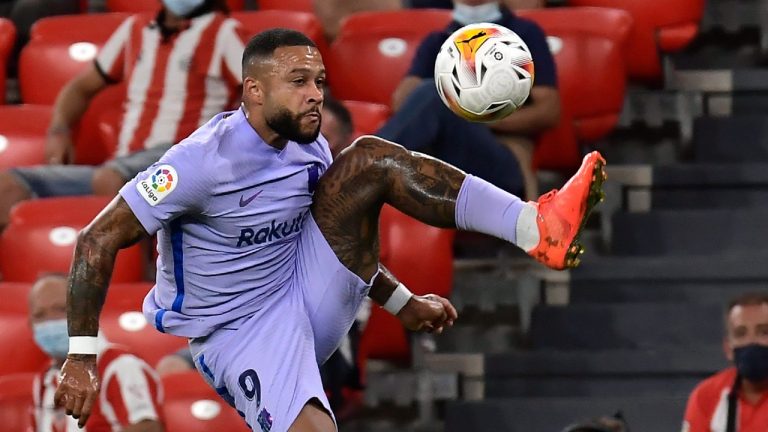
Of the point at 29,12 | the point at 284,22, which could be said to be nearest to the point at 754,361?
the point at 284,22

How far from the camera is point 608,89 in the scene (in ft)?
21.5

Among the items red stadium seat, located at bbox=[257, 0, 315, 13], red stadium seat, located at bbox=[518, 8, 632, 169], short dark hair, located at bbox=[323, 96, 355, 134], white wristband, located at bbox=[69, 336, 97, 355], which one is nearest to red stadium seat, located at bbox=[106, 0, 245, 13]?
red stadium seat, located at bbox=[257, 0, 315, 13]

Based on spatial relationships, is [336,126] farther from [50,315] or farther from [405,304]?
[405,304]

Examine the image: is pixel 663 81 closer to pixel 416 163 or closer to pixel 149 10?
pixel 149 10

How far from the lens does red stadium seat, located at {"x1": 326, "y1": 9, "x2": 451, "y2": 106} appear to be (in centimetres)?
679

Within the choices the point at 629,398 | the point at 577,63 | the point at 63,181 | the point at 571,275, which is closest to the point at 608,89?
the point at 577,63

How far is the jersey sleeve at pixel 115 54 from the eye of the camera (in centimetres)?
686

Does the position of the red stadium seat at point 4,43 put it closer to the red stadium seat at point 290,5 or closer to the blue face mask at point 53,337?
the red stadium seat at point 290,5

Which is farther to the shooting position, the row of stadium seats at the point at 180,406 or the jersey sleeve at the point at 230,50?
the jersey sleeve at the point at 230,50

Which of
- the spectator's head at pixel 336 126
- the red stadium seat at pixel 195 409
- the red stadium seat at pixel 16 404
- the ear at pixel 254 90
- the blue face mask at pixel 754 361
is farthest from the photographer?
the spectator's head at pixel 336 126

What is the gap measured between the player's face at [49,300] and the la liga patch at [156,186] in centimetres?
157

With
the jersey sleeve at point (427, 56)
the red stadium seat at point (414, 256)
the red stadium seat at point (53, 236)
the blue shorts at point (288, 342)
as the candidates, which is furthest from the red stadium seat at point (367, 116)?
the blue shorts at point (288, 342)

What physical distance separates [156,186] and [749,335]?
6.68 ft

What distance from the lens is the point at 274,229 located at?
4457mm
